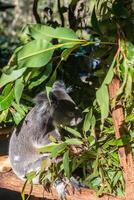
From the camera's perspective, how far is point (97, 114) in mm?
1748

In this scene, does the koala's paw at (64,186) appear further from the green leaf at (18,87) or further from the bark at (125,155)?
the green leaf at (18,87)

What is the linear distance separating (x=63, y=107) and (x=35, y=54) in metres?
0.93

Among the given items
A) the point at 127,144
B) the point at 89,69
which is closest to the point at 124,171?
the point at 127,144

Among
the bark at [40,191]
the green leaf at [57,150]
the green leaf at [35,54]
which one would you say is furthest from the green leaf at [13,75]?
the bark at [40,191]

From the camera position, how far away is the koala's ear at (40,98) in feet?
7.18

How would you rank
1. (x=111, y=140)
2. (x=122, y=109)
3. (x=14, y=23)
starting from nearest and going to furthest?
(x=122, y=109) → (x=111, y=140) → (x=14, y=23)

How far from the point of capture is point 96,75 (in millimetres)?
1644

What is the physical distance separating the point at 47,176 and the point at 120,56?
2.30 feet

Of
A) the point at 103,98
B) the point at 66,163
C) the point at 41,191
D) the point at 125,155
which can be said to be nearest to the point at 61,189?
the point at 41,191

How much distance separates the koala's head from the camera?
220 cm

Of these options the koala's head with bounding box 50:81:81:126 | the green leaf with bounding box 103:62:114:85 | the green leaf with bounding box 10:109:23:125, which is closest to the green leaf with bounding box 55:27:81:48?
the green leaf with bounding box 103:62:114:85

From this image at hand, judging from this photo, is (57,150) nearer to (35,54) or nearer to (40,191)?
(40,191)

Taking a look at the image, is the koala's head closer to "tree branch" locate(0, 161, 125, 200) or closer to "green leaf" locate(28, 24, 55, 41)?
"tree branch" locate(0, 161, 125, 200)

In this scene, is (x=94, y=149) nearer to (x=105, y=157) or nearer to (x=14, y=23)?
(x=105, y=157)
